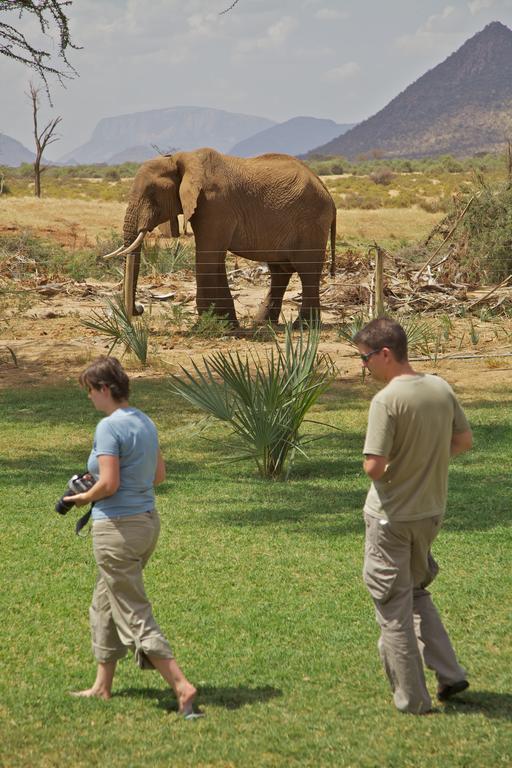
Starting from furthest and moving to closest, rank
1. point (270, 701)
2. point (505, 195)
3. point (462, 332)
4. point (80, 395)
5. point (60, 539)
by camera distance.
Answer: point (505, 195)
point (462, 332)
point (80, 395)
point (60, 539)
point (270, 701)

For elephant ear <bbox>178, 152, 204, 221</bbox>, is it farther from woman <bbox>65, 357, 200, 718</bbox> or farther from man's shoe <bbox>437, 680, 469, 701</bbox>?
man's shoe <bbox>437, 680, 469, 701</bbox>

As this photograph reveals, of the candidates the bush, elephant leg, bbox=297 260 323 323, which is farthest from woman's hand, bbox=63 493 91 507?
the bush

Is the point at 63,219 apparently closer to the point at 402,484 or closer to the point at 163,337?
the point at 163,337

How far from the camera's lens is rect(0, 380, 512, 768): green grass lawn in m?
4.57

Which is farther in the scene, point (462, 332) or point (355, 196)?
point (355, 196)

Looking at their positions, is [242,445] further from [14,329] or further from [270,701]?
[14,329]

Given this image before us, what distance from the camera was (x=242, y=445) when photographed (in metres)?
10.2

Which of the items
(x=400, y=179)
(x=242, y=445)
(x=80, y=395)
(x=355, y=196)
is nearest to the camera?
(x=242, y=445)

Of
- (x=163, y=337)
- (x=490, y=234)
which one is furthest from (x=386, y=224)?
(x=163, y=337)

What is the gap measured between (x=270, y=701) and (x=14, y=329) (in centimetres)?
1290

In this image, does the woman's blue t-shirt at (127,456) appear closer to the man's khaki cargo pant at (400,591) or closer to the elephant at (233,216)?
the man's khaki cargo pant at (400,591)

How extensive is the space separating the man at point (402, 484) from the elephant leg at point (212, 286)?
484 inches

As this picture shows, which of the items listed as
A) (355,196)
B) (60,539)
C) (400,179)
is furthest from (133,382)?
(400,179)

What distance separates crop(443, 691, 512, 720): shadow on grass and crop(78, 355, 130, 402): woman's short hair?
74.2 inches
